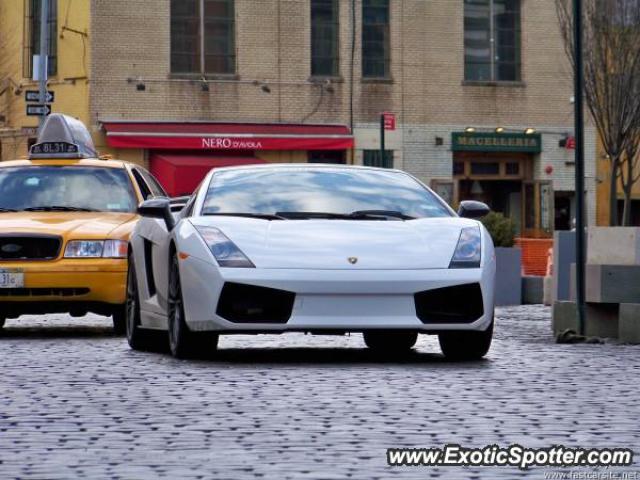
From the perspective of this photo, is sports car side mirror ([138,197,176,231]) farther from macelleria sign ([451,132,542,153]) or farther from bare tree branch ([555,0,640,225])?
macelleria sign ([451,132,542,153])

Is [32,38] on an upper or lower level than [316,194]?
upper

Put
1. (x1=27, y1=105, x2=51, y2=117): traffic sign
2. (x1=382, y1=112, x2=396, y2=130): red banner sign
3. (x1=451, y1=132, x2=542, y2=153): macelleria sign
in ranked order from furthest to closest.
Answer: (x1=451, y1=132, x2=542, y2=153): macelleria sign, (x1=382, y1=112, x2=396, y2=130): red banner sign, (x1=27, y1=105, x2=51, y2=117): traffic sign

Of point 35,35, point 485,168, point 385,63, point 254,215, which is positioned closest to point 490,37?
point 385,63

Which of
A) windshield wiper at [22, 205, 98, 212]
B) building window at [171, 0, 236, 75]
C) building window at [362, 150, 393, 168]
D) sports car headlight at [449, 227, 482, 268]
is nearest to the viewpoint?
sports car headlight at [449, 227, 482, 268]

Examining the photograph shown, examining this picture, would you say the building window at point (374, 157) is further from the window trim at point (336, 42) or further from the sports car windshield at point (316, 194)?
the sports car windshield at point (316, 194)

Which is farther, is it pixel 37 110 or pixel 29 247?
pixel 37 110

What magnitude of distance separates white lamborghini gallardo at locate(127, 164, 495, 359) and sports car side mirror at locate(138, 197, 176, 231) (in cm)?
1

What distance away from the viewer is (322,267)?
1084cm

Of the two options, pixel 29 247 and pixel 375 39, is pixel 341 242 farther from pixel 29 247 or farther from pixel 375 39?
pixel 375 39

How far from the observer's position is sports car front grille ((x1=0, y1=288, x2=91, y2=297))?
14859 mm

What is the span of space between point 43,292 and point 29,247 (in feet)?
1.30

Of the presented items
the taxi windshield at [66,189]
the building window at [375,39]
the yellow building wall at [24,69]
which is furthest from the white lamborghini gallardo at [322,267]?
the building window at [375,39]

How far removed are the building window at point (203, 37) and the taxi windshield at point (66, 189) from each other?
29269mm

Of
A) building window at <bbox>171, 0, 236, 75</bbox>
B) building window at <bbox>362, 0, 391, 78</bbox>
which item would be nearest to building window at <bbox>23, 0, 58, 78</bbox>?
building window at <bbox>171, 0, 236, 75</bbox>
